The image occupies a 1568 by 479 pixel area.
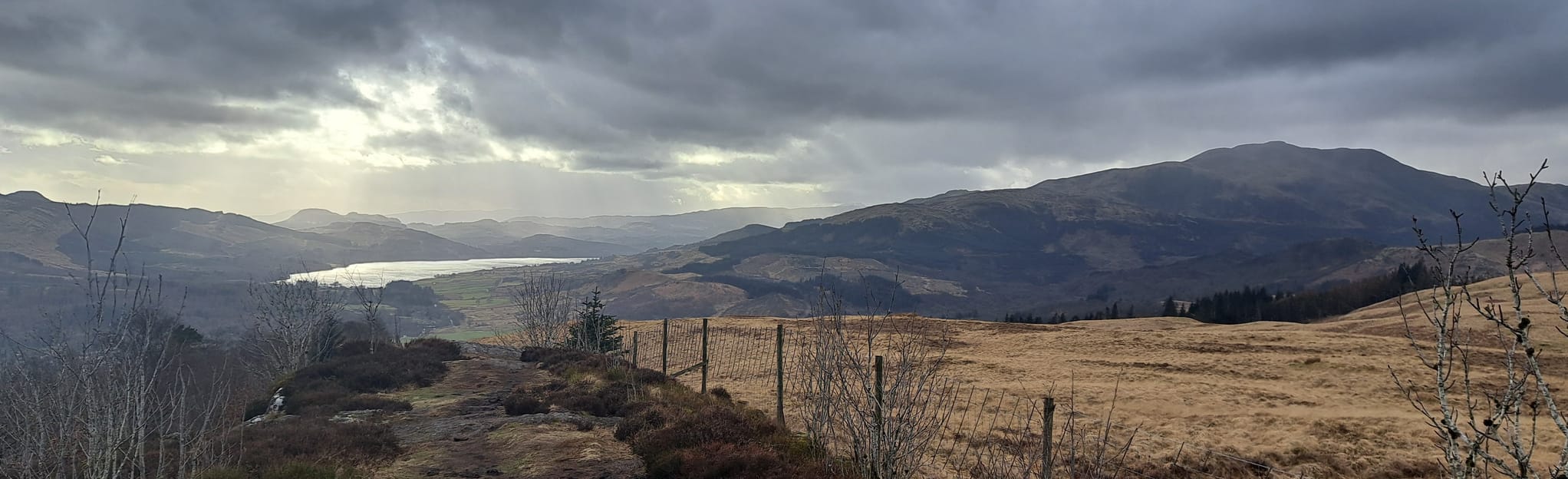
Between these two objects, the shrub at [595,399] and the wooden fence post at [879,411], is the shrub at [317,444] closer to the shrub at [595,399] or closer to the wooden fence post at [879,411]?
the shrub at [595,399]

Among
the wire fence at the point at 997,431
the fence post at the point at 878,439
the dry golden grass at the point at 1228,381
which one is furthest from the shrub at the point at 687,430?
the dry golden grass at the point at 1228,381

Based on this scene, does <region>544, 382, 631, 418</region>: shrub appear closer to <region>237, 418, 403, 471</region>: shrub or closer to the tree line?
<region>237, 418, 403, 471</region>: shrub

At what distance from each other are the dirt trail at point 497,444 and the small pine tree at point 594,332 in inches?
483

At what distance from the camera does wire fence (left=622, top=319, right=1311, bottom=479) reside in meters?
9.65

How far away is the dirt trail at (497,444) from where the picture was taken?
1210 cm

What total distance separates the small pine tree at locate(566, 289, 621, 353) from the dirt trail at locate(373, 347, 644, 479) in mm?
12280

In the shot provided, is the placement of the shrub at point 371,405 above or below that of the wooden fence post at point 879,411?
below

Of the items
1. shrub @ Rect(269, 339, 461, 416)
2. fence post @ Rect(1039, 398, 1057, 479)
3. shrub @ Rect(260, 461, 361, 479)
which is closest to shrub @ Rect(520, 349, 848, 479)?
fence post @ Rect(1039, 398, 1057, 479)

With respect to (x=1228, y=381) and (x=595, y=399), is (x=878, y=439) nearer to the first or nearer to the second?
(x=595, y=399)

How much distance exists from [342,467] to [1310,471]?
19.5 metres

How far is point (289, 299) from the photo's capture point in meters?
36.7

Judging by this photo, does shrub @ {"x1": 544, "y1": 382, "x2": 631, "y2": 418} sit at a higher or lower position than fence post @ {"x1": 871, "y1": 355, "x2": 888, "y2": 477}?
lower

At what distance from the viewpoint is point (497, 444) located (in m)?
14.1

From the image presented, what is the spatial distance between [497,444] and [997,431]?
39.8 ft
